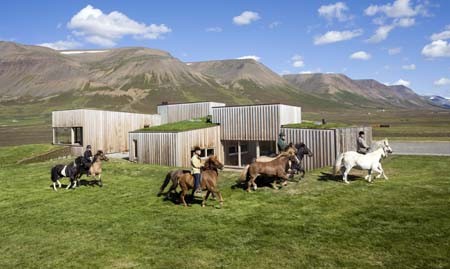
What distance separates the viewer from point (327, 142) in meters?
22.7

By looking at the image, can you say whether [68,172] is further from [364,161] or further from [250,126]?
[250,126]

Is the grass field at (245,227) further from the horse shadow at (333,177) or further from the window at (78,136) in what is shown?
the window at (78,136)

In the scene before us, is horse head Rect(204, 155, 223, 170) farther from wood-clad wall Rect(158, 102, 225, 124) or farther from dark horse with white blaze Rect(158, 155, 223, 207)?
wood-clad wall Rect(158, 102, 225, 124)

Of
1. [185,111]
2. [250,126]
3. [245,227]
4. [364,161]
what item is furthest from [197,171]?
[185,111]

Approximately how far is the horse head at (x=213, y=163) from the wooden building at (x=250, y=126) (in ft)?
47.7

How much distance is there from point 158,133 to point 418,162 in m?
20.4

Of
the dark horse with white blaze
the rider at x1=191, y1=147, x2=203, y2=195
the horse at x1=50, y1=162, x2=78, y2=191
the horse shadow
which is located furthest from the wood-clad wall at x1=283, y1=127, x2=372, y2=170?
the horse at x1=50, y1=162, x2=78, y2=191

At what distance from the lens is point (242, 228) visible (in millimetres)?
10664

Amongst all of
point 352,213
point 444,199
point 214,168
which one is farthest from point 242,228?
point 444,199

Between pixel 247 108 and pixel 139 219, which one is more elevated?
pixel 247 108

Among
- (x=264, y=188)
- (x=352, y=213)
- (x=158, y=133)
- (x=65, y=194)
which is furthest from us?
(x=158, y=133)

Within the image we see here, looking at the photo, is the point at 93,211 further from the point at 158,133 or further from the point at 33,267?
the point at 158,133

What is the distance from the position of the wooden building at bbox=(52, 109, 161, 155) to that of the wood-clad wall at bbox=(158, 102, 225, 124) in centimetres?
390

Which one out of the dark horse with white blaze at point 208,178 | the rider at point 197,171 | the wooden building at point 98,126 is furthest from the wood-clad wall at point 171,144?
the rider at point 197,171
